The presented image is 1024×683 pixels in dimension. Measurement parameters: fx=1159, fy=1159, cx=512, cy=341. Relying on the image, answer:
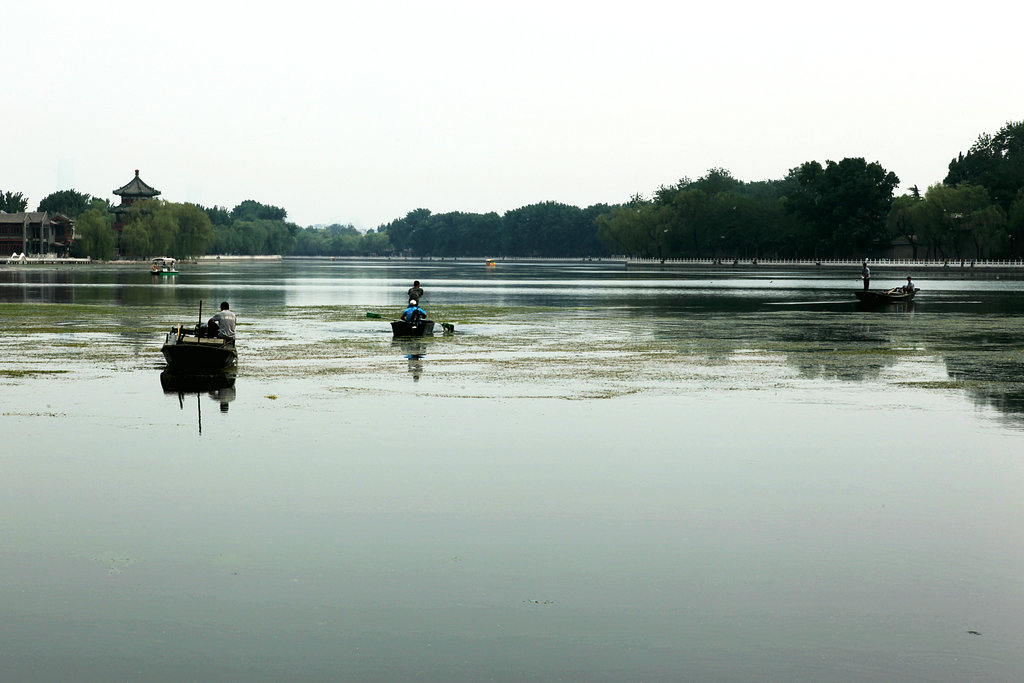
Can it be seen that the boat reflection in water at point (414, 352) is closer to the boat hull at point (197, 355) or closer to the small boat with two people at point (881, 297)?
the boat hull at point (197, 355)

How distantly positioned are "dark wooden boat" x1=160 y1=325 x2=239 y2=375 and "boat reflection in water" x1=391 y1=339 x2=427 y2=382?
4.32 m

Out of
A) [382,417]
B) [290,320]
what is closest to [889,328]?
[290,320]

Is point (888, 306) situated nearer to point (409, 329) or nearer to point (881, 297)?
point (881, 297)

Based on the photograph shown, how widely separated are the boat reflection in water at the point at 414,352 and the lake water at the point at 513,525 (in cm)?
90

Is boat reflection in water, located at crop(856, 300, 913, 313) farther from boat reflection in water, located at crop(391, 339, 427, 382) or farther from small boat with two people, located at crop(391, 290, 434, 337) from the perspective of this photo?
boat reflection in water, located at crop(391, 339, 427, 382)

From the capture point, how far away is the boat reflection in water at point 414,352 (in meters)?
27.4

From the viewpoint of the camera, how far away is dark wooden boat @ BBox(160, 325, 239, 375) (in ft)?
84.0

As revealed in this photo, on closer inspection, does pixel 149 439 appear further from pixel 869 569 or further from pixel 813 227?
pixel 813 227

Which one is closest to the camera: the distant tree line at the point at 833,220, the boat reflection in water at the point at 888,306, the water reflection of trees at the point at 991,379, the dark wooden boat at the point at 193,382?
the water reflection of trees at the point at 991,379

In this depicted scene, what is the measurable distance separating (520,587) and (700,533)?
8.58 ft

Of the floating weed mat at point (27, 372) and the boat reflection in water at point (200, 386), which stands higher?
the floating weed mat at point (27, 372)

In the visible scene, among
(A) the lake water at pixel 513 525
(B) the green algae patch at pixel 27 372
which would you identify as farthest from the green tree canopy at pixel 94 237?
(B) the green algae patch at pixel 27 372

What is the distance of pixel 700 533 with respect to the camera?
38.2ft

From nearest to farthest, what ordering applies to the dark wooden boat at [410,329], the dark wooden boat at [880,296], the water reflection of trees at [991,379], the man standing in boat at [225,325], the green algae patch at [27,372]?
1. the water reflection of trees at [991,379]
2. the green algae patch at [27,372]
3. the man standing in boat at [225,325]
4. the dark wooden boat at [410,329]
5. the dark wooden boat at [880,296]
